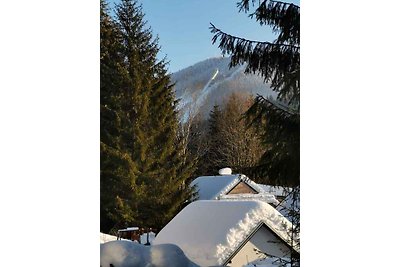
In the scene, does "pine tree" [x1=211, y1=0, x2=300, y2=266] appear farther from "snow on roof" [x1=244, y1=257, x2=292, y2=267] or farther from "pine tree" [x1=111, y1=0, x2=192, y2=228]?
"pine tree" [x1=111, y1=0, x2=192, y2=228]

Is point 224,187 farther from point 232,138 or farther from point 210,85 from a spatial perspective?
point 210,85

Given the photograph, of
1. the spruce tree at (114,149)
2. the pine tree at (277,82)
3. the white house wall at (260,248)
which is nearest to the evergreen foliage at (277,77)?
the pine tree at (277,82)

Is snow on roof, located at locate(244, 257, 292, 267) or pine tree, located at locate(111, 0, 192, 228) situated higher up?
pine tree, located at locate(111, 0, 192, 228)

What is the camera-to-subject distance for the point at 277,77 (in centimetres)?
283

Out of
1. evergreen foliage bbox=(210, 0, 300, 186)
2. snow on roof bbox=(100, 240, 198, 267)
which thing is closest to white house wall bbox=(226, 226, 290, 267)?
evergreen foliage bbox=(210, 0, 300, 186)

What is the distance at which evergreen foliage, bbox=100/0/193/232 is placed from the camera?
298 cm

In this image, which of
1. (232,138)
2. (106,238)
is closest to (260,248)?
(232,138)

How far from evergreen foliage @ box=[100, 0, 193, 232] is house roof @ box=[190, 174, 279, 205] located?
116mm

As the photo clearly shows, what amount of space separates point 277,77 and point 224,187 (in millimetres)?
628
